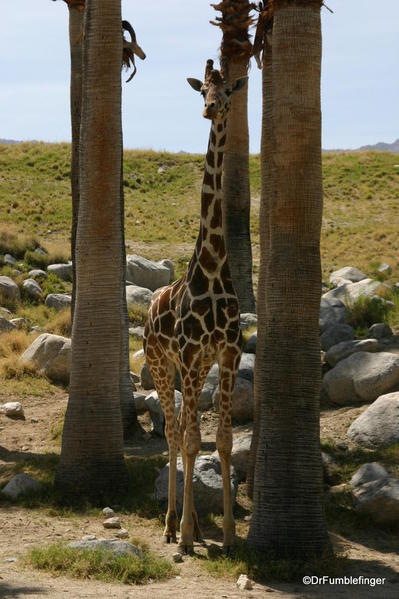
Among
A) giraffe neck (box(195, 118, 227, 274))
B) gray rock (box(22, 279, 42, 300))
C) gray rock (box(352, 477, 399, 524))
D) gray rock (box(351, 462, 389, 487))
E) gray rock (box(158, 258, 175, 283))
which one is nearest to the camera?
giraffe neck (box(195, 118, 227, 274))

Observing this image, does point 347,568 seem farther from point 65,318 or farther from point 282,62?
point 65,318

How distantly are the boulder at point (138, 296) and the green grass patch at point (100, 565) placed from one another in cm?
1707

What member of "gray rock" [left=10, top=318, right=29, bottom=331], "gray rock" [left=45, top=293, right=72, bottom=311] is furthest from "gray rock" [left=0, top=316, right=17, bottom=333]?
"gray rock" [left=45, top=293, right=72, bottom=311]

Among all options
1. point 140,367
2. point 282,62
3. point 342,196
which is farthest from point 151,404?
Result: point 342,196

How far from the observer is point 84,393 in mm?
11867

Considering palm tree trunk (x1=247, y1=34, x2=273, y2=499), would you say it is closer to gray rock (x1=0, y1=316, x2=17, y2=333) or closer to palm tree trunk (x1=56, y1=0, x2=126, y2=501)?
palm tree trunk (x1=56, y1=0, x2=126, y2=501)

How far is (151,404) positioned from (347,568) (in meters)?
6.79

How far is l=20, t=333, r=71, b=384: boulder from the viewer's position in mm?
18484

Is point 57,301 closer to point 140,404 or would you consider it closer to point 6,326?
point 6,326

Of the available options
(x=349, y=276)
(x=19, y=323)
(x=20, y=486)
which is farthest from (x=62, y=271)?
(x=20, y=486)

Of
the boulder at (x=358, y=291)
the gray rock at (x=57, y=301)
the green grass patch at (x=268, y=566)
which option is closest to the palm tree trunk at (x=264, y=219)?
the green grass patch at (x=268, y=566)

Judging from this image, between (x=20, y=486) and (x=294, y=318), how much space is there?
4701 mm

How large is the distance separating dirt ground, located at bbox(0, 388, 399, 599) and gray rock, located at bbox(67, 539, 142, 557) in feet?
1.60

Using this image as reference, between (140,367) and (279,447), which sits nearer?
(279,447)
